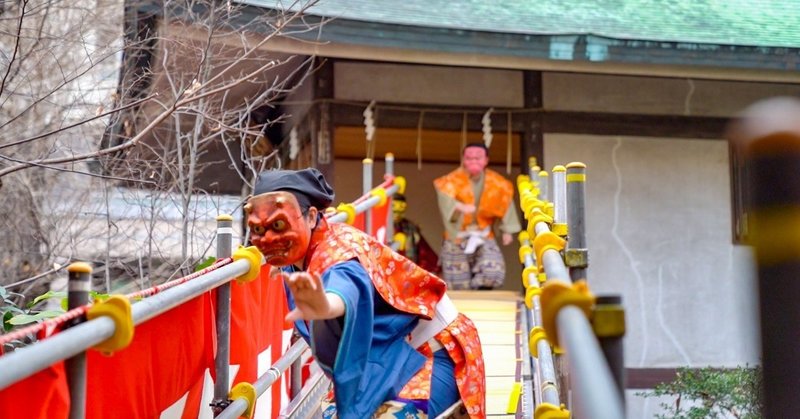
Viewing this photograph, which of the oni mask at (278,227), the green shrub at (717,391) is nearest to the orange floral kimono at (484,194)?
the green shrub at (717,391)

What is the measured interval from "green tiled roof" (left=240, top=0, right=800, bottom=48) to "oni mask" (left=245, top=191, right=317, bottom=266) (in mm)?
4748

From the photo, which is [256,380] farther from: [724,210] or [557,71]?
[724,210]

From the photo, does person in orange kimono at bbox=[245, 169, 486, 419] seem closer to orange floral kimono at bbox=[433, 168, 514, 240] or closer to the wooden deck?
the wooden deck

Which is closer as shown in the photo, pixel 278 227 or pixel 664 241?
pixel 278 227

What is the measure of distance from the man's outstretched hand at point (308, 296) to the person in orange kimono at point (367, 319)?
0.18 metres

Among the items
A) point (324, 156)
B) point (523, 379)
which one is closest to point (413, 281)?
point (523, 379)

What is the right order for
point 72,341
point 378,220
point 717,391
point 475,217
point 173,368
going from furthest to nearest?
point 475,217 → point 378,220 → point 717,391 → point 173,368 → point 72,341

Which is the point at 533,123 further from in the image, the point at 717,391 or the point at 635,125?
the point at 717,391

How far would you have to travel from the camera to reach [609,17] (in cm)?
923

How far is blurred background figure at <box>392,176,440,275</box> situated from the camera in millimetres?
9682

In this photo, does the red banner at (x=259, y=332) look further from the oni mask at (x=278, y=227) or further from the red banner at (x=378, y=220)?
the red banner at (x=378, y=220)

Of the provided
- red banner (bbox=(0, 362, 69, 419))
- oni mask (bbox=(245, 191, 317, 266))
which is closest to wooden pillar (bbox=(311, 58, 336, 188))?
oni mask (bbox=(245, 191, 317, 266))

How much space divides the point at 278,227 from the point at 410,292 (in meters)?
0.49

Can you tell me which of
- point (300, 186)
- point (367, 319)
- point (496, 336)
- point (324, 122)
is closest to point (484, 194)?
point (324, 122)
